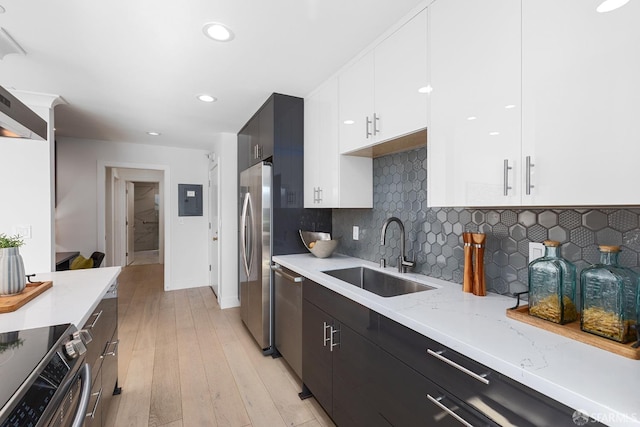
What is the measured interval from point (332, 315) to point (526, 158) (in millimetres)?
1223

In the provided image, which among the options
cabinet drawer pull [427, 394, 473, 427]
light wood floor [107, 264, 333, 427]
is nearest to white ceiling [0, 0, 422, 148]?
cabinet drawer pull [427, 394, 473, 427]

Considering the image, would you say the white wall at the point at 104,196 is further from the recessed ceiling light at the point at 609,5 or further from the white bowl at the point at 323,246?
the recessed ceiling light at the point at 609,5

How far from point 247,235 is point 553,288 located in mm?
2490

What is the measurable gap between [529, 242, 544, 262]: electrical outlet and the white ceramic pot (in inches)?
92.8

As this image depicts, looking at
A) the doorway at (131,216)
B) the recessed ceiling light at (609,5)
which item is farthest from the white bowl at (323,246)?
the doorway at (131,216)

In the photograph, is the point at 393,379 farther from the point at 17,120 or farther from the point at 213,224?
the point at 213,224

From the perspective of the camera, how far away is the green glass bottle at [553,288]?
3.39ft

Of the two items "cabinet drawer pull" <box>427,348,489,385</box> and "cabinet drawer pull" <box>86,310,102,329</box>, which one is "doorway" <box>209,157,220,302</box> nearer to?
"cabinet drawer pull" <box>86,310,102,329</box>

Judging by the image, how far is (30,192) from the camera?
2.52 metres

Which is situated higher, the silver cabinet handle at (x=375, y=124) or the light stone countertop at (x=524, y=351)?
the silver cabinet handle at (x=375, y=124)

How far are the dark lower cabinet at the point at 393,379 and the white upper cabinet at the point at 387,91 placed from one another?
39.0 inches

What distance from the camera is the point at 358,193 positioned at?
2299 millimetres

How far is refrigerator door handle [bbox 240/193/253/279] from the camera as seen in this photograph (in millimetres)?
2912

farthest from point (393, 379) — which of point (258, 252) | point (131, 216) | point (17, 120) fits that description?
point (131, 216)
